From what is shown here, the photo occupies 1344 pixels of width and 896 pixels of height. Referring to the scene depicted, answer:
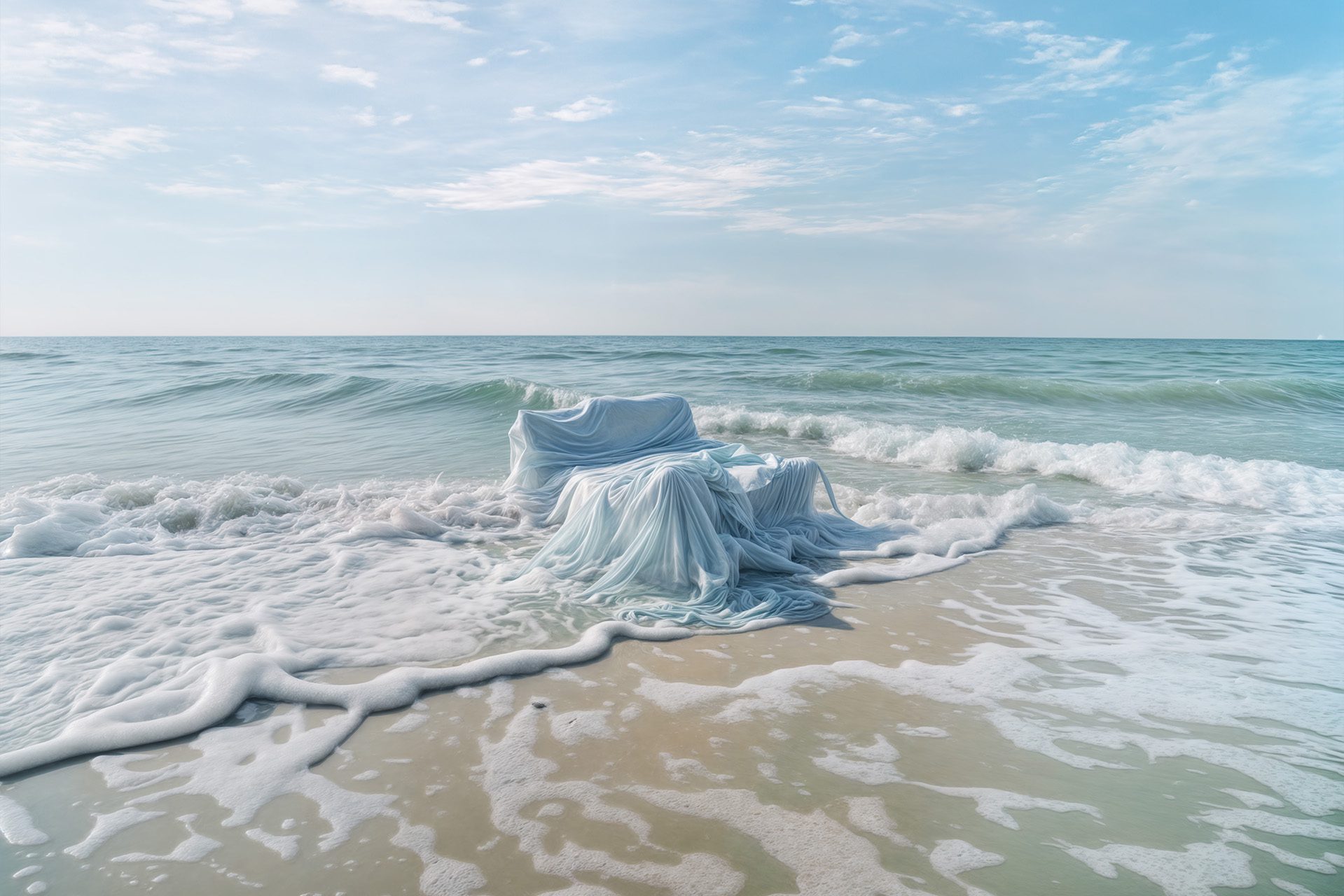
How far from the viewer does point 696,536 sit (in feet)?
15.7

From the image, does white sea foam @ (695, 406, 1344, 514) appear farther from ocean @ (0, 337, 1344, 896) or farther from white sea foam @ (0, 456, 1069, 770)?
white sea foam @ (0, 456, 1069, 770)

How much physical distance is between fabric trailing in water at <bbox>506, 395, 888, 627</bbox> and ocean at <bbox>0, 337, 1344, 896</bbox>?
262mm

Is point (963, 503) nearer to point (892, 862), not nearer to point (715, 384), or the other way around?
point (892, 862)

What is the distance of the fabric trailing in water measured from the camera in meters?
4.48

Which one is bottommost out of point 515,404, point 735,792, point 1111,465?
point 735,792

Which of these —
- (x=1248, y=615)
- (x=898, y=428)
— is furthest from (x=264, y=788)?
(x=898, y=428)

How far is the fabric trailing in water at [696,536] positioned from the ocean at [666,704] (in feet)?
0.86

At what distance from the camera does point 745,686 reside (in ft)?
11.2

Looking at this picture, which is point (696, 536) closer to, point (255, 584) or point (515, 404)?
point (255, 584)

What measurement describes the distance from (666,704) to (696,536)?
1658mm

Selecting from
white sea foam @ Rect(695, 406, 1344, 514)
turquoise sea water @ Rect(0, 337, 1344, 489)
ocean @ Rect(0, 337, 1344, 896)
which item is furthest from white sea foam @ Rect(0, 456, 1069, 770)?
white sea foam @ Rect(695, 406, 1344, 514)

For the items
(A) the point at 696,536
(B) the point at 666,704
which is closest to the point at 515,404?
(A) the point at 696,536

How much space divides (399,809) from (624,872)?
854 millimetres

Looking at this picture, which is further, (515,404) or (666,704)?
(515,404)
